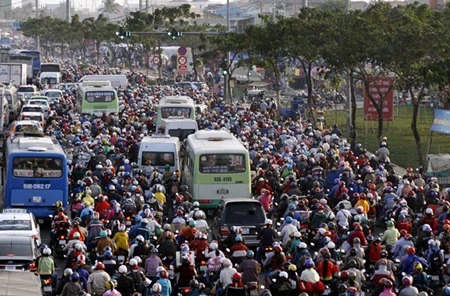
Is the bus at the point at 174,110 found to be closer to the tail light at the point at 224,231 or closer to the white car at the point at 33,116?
the white car at the point at 33,116

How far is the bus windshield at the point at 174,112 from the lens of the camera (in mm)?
48281

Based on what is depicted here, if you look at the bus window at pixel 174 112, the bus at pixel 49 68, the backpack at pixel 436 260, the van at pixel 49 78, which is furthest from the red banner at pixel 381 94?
the bus at pixel 49 68

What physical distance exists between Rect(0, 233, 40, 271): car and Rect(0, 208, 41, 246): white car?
0.48 meters

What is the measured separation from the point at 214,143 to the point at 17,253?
37.5 ft

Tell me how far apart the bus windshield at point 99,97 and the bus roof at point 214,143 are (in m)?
21.7

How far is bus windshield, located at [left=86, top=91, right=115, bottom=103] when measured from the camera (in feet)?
188

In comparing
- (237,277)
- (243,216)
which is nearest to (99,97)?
(243,216)

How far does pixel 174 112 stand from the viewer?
4831 centimetres

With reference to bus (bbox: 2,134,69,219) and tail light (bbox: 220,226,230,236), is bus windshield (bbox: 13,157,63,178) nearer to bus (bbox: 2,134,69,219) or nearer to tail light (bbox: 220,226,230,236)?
bus (bbox: 2,134,69,219)

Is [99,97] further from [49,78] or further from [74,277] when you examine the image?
[74,277]

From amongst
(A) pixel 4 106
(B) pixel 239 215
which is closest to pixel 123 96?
(A) pixel 4 106

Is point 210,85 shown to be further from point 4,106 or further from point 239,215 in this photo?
point 239,215

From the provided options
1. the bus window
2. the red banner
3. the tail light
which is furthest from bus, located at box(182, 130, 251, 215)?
the red banner

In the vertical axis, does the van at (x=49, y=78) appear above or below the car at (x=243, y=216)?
above
